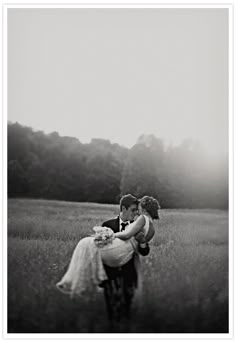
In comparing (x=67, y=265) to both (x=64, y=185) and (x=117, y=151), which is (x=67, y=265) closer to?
(x=64, y=185)

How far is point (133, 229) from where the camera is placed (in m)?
3.83

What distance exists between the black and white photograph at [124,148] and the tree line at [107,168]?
12 millimetres

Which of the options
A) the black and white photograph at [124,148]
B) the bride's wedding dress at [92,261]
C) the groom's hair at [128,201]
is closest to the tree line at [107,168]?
the black and white photograph at [124,148]

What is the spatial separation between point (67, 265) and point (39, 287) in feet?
1.24

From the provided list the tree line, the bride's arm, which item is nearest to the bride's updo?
the bride's arm

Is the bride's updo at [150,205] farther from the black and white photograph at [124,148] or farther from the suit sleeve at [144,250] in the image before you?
the suit sleeve at [144,250]

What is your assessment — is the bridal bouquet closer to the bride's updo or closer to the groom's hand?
the groom's hand

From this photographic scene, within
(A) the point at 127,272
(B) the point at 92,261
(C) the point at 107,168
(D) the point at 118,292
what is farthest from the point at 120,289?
(C) the point at 107,168

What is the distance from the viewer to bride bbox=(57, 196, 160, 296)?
149 inches

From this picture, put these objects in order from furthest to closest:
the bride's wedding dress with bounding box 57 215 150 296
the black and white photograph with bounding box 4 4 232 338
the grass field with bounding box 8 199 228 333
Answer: the black and white photograph with bounding box 4 4 232 338, the grass field with bounding box 8 199 228 333, the bride's wedding dress with bounding box 57 215 150 296
